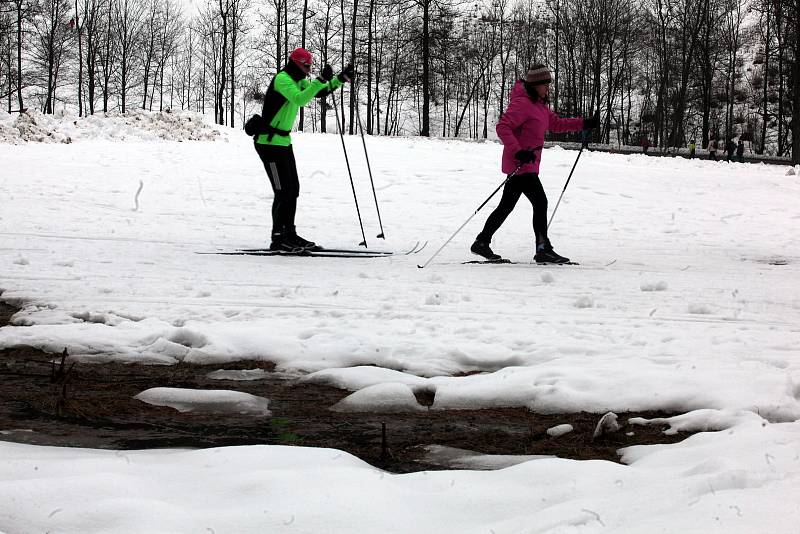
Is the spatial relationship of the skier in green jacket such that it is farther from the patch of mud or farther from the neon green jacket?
the patch of mud

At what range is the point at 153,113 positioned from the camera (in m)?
27.5

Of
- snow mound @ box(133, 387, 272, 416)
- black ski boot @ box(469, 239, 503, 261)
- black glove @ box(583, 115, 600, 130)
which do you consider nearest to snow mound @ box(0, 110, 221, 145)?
black ski boot @ box(469, 239, 503, 261)

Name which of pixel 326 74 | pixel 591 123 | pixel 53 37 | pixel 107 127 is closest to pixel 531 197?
pixel 591 123

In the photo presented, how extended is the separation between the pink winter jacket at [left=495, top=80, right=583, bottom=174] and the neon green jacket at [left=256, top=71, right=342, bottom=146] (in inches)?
71.8

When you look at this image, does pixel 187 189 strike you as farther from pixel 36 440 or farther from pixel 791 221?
pixel 36 440

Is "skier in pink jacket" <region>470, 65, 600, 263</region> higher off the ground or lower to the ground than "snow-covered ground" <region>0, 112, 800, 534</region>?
higher

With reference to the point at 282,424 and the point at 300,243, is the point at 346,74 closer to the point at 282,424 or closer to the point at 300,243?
the point at 300,243

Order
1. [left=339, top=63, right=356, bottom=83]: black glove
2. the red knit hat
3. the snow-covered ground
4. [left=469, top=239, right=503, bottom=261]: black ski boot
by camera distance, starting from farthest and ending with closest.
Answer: [left=469, top=239, right=503, bottom=261]: black ski boot → the red knit hat → [left=339, top=63, right=356, bottom=83]: black glove → the snow-covered ground

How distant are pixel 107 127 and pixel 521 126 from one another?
20.8 metres

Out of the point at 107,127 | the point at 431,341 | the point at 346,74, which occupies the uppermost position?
the point at 107,127

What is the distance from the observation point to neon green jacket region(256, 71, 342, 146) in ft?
25.4

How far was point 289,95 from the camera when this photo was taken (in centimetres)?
787

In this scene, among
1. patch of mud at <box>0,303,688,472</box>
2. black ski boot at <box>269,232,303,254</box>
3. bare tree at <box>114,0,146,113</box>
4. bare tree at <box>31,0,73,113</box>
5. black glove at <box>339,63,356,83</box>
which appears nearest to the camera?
patch of mud at <box>0,303,688,472</box>

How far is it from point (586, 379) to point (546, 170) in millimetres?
13362
